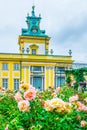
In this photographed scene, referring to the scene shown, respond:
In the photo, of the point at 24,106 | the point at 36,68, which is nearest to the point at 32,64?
the point at 36,68

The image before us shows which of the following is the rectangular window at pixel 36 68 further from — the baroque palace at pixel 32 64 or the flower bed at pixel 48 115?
the flower bed at pixel 48 115

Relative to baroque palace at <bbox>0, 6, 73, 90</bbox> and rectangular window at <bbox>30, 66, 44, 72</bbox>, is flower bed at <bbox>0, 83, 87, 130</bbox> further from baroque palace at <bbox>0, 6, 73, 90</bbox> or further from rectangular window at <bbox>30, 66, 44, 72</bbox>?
rectangular window at <bbox>30, 66, 44, 72</bbox>

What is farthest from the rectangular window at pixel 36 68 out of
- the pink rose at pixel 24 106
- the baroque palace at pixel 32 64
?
the pink rose at pixel 24 106

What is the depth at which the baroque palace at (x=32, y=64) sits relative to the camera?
155 ft

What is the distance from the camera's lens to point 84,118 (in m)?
4.63

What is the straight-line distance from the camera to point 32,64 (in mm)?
47812

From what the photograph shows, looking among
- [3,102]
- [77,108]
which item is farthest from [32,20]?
[77,108]

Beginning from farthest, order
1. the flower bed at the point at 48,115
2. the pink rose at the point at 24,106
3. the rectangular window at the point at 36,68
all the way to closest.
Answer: the rectangular window at the point at 36,68 < the pink rose at the point at 24,106 < the flower bed at the point at 48,115

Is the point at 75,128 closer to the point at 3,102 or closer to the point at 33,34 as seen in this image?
the point at 3,102

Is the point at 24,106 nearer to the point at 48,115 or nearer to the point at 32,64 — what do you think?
the point at 48,115

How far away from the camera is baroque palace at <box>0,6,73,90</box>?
155ft

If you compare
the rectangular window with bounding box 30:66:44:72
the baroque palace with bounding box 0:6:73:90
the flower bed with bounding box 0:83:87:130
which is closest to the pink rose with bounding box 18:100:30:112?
the flower bed with bounding box 0:83:87:130

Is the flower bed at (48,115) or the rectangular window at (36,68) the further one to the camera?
the rectangular window at (36,68)

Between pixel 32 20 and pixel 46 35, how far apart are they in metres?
2.42
